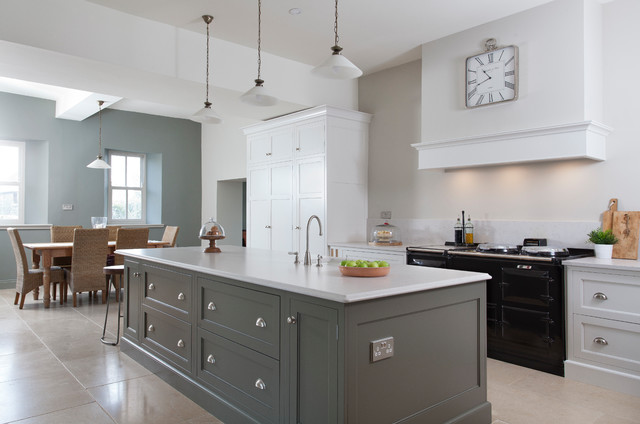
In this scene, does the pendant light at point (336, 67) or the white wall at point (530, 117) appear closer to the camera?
the pendant light at point (336, 67)

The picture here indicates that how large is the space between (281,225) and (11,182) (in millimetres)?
4835

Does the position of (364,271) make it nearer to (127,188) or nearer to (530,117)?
(530,117)

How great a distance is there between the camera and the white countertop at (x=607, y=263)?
3012mm

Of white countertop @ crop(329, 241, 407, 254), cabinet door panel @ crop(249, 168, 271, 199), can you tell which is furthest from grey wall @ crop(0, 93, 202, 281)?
white countertop @ crop(329, 241, 407, 254)

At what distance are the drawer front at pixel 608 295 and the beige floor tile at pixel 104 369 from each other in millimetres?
3203

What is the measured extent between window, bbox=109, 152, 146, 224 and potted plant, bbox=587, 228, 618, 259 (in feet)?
24.9

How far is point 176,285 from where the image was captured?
310 centimetres

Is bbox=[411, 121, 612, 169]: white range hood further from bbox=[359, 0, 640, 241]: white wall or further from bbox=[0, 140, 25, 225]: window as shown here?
bbox=[0, 140, 25, 225]: window

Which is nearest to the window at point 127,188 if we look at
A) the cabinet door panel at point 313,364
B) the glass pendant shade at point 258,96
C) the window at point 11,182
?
the window at point 11,182

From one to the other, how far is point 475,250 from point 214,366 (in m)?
2.39

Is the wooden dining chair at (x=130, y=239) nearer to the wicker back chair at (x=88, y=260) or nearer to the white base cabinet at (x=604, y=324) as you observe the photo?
the wicker back chair at (x=88, y=260)

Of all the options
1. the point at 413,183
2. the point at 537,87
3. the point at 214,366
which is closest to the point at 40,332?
the point at 214,366

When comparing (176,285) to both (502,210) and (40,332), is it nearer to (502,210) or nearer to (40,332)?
(40,332)

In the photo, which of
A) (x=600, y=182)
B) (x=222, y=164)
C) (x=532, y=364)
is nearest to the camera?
(x=532, y=364)
